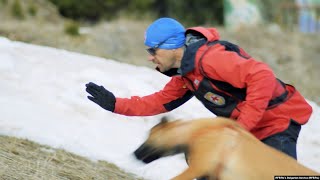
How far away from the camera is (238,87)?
3881 millimetres

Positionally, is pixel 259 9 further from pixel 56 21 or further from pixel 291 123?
pixel 291 123

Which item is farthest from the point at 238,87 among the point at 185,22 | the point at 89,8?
the point at 89,8

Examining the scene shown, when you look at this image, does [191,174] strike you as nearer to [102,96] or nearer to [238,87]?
[238,87]

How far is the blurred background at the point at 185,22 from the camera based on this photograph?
13127 millimetres

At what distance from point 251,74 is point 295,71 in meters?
12.0

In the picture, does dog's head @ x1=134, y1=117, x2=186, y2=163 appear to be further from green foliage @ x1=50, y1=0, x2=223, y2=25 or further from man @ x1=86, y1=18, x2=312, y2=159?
green foliage @ x1=50, y1=0, x2=223, y2=25

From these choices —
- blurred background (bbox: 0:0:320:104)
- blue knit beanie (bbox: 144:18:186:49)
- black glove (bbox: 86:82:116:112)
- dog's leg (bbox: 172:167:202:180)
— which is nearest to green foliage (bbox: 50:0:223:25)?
blurred background (bbox: 0:0:320:104)

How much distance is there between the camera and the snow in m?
5.98

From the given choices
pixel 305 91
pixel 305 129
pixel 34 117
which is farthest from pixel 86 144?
pixel 305 91

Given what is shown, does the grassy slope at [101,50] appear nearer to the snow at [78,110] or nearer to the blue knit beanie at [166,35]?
the snow at [78,110]

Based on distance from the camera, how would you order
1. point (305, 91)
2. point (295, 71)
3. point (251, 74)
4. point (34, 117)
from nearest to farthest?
point (251, 74), point (34, 117), point (305, 91), point (295, 71)

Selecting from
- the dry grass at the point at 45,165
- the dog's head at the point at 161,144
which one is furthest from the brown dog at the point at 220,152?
the dry grass at the point at 45,165

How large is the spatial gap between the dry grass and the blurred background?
5178 millimetres

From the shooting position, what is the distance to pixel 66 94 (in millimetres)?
7383
